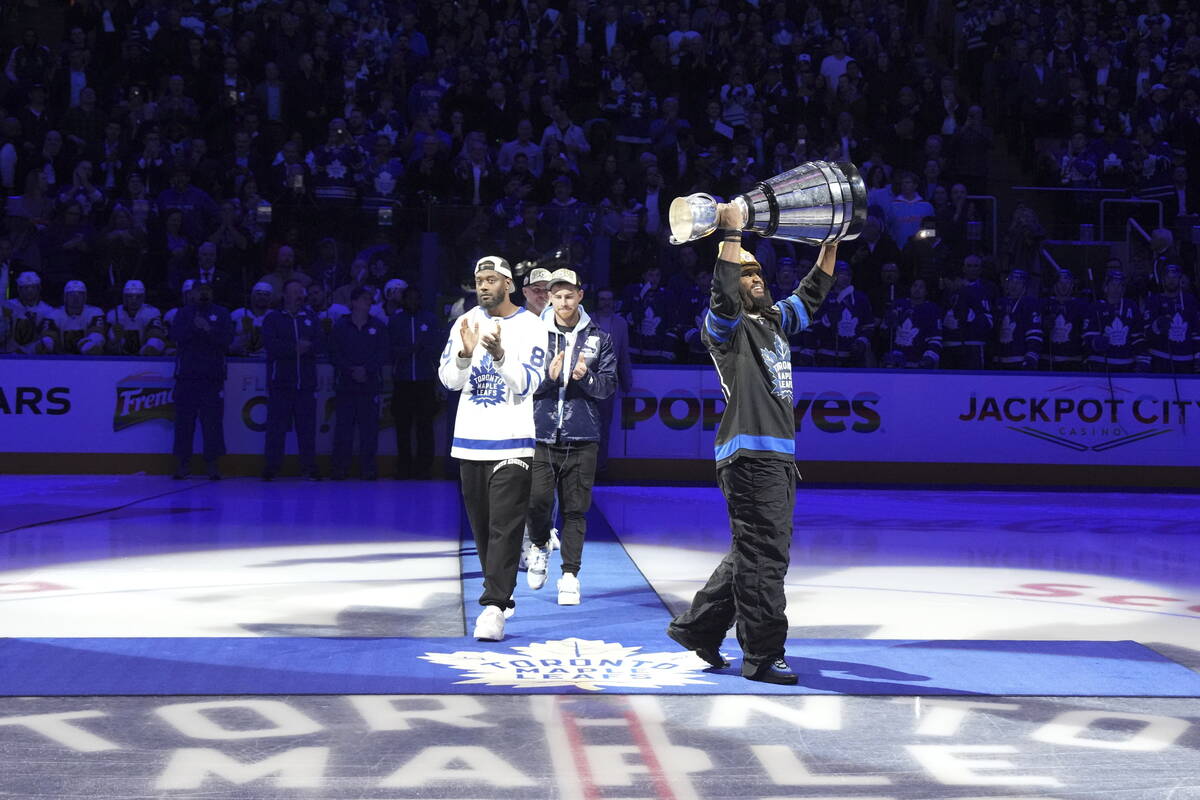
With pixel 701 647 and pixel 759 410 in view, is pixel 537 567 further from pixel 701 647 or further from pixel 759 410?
pixel 759 410

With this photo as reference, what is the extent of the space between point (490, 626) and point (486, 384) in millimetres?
1231

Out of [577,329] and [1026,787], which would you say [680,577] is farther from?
[1026,787]

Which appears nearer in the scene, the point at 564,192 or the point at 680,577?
the point at 680,577

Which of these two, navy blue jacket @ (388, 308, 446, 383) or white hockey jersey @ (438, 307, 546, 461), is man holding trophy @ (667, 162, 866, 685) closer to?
white hockey jersey @ (438, 307, 546, 461)

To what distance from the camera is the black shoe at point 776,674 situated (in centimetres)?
626

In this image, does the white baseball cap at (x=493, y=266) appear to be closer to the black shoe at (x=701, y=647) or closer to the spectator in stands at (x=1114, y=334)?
the black shoe at (x=701, y=647)

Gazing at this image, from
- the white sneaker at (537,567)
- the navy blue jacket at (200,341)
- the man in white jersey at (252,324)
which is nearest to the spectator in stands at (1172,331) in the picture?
the man in white jersey at (252,324)

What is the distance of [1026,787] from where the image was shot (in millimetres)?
4801

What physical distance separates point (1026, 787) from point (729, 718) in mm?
1260

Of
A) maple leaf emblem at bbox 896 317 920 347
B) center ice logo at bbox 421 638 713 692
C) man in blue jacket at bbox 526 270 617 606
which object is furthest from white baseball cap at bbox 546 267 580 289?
maple leaf emblem at bbox 896 317 920 347

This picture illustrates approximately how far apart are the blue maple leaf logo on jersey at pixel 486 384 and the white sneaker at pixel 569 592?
1.68m

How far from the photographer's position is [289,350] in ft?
52.4

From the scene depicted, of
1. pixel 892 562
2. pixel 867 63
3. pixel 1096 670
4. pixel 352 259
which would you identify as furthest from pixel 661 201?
pixel 1096 670

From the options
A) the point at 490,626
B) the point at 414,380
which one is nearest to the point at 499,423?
the point at 490,626
